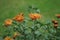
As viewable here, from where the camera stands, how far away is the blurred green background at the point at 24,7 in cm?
609

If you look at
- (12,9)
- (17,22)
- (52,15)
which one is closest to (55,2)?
(52,15)

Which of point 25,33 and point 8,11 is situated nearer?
point 25,33

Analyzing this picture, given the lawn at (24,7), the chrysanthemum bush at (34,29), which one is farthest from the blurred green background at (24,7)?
the chrysanthemum bush at (34,29)

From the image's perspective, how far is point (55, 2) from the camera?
653 centimetres

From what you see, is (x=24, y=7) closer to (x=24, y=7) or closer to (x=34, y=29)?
(x=24, y=7)

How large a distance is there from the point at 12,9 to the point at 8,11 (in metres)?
0.14

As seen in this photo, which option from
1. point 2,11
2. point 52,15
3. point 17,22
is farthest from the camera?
point 2,11

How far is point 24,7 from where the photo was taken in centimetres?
638

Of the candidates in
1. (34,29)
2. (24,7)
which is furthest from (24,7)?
(34,29)

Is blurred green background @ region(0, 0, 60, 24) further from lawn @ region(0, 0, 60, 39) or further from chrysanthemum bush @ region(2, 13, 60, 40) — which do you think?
chrysanthemum bush @ region(2, 13, 60, 40)

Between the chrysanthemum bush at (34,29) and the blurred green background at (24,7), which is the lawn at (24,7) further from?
the chrysanthemum bush at (34,29)

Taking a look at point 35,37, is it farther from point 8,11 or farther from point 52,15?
point 8,11

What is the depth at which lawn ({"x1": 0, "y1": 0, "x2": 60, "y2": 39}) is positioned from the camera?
6078 millimetres

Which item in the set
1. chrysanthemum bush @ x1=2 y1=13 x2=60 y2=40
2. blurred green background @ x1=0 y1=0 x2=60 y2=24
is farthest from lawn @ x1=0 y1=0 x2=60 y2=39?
chrysanthemum bush @ x1=2 y1=13 x2=60 y2=40
